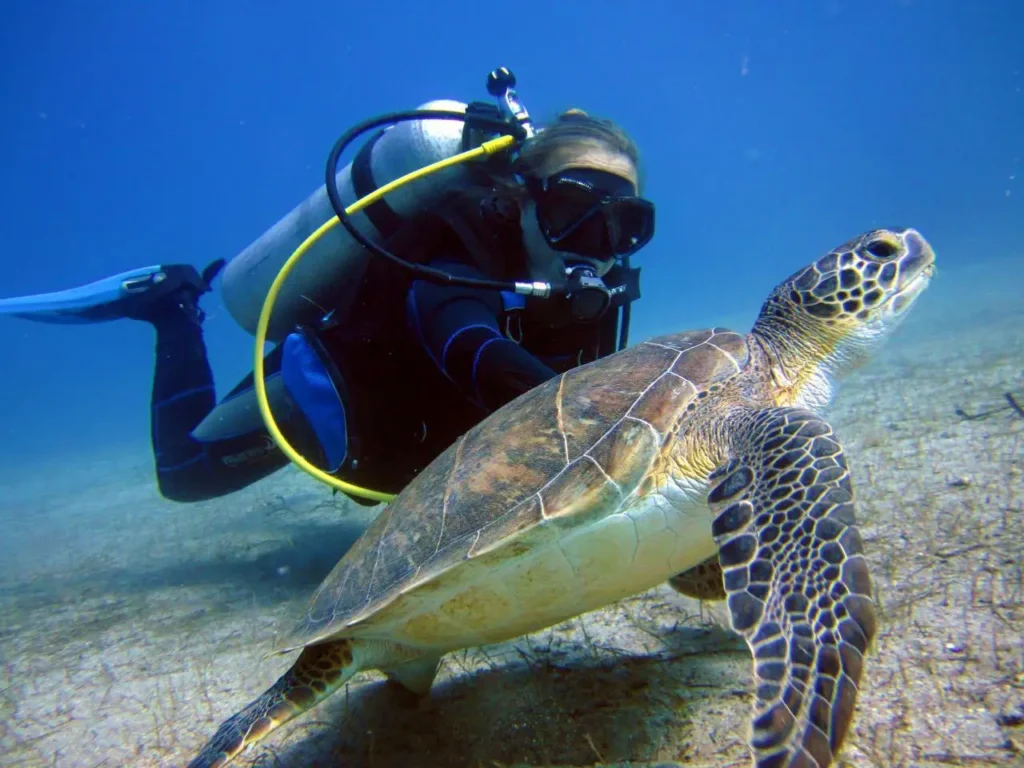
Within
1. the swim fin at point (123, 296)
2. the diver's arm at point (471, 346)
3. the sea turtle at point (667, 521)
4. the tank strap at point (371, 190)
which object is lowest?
the sea turtle at point (667, 521)

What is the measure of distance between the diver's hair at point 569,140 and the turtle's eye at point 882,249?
6.12 feet

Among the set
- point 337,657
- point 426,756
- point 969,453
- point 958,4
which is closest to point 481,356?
point 337,657

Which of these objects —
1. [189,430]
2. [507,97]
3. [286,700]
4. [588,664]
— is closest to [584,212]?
[507,97]

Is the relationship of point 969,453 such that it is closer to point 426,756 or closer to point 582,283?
point 582,283

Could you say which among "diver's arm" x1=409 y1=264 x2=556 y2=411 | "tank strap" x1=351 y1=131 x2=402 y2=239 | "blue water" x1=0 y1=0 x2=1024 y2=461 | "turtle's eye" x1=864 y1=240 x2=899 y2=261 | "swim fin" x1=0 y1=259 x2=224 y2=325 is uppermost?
"blue water" x1=0 y1=0 x2=1024 y2=461

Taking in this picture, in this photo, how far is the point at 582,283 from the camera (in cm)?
328

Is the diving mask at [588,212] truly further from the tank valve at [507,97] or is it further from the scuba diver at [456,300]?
the tank valve at [507,97]

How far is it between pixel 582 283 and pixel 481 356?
0.92 meters

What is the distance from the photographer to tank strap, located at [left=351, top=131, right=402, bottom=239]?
3.86 m

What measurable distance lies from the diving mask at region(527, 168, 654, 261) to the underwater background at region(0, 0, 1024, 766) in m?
1.11

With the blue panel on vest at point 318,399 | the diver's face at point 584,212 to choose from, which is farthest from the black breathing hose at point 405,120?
the blue panel on vest at point 318,399

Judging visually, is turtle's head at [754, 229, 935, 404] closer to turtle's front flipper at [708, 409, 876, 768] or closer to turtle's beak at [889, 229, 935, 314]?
turtle's beak at [889, 229, 935, 314]

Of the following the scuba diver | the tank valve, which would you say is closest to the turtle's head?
the scuba diver

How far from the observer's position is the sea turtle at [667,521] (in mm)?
1286
